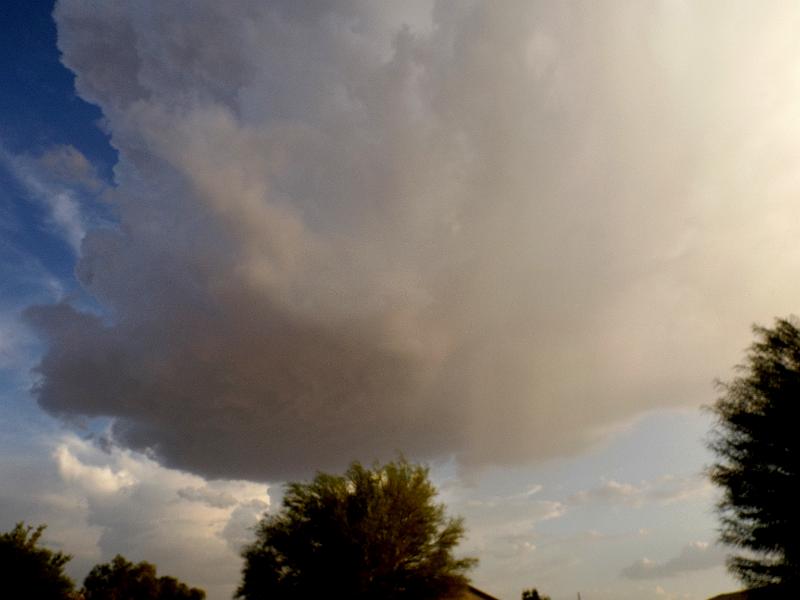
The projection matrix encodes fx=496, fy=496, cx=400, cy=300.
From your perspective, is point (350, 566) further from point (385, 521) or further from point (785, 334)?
point (785, 334)

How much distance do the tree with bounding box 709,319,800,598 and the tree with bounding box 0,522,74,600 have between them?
1214 inches

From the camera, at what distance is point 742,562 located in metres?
17.9

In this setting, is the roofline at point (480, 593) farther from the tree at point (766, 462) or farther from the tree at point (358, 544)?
the tree at point (766, 462)

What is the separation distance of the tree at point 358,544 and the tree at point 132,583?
74981 millimetres

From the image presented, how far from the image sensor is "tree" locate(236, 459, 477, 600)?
29.6m

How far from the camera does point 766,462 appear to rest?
55.9 ft

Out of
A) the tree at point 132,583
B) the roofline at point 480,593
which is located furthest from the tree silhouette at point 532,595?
the tree at point 132,583

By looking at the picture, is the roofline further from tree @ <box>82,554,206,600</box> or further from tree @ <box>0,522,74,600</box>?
tree @ <box>82,554,206,600</box>

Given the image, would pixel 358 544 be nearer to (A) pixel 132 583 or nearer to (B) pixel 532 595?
(B) pixel 532 595

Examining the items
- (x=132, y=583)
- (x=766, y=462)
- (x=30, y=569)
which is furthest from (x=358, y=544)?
(x=132, y=583)

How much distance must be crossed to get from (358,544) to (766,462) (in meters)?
21.5

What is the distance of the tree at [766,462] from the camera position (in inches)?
640

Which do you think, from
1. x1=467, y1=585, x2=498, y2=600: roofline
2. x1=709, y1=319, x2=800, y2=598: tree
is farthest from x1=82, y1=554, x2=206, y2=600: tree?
x1=709, y1=319, x2=800, y2=598: tree

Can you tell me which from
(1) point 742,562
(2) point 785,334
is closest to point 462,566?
(1) point 742,562
